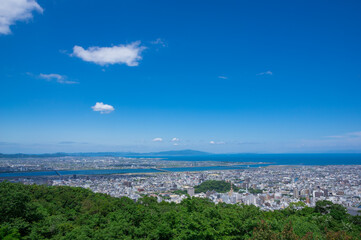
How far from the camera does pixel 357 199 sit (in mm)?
21578

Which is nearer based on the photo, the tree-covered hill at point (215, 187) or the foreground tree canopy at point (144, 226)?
the foreground tree canopy at point (144, 226)

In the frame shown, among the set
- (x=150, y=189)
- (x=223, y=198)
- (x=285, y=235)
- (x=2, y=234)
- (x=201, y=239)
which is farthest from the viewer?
(x=150, y=189)

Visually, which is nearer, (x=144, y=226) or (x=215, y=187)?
(x=144, y=226)

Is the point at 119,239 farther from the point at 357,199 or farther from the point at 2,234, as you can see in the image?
the point at 357,199

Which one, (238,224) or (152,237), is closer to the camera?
(152,237)

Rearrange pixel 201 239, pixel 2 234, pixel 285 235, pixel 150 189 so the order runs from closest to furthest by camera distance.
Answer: pixel 285 235, pixel 2 234, pixel 201 239, pixel 150 189

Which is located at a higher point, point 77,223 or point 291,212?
point 77,223

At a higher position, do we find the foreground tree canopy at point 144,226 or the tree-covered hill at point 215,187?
the foreground tree canopy at point 144,226

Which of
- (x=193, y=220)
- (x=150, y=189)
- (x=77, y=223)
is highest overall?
(x=193, y=220)

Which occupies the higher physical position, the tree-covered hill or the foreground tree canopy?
the foreground tree canopy

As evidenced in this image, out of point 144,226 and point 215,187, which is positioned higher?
point 144,226

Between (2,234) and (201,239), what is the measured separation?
18.6 ft

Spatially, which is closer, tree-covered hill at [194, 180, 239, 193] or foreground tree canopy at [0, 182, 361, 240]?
foreground tree canopy at [0, 182, 361, 240]

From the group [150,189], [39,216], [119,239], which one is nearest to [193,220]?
[119,239]
